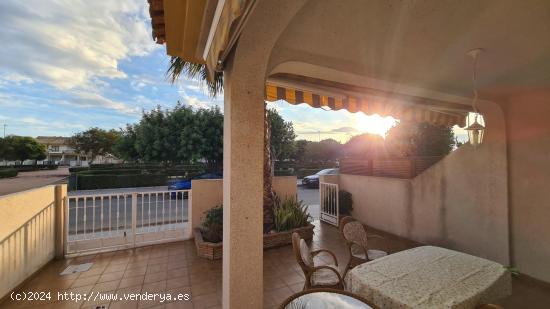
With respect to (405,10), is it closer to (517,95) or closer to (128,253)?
(517,95)

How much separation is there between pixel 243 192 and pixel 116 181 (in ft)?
59.9

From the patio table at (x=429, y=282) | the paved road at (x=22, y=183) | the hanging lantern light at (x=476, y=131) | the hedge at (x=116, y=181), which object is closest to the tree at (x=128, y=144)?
the hedge at (x=116, y=181)

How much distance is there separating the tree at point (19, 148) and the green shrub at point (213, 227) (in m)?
44.9

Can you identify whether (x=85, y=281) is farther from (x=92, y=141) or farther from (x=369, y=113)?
(x=92, y=141)

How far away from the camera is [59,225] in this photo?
168 inches

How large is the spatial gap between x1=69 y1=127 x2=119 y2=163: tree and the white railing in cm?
3228

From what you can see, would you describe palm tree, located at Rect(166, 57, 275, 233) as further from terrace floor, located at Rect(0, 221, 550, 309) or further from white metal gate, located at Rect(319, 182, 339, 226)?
white metal gate, located at Rect(319, 182, 339, 226)

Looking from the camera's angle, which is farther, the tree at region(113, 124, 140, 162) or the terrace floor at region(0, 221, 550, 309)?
the tree at region(113, 124, 140, 162)

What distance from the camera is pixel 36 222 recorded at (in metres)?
3.65

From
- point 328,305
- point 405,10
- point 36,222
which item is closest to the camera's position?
point 328,305

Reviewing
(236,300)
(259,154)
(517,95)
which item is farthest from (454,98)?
(236,300)

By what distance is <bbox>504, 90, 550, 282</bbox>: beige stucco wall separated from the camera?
356 cm

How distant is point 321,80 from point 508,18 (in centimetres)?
199

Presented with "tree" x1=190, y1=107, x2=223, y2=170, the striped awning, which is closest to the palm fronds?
the striped awning
